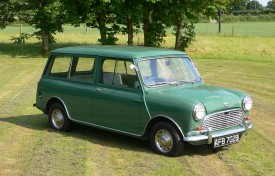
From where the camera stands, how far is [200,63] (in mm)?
24953

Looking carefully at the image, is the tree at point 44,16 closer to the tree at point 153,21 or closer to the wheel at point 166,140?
the tree at point 153,21

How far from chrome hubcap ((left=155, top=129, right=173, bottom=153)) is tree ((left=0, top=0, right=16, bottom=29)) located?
82.7ft

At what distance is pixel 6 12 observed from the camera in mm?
32250

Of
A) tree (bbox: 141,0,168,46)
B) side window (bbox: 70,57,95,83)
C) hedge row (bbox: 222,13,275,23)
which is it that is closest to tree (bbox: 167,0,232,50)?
tree (bbox: 141,0,168,46)

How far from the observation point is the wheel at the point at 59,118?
9.46m

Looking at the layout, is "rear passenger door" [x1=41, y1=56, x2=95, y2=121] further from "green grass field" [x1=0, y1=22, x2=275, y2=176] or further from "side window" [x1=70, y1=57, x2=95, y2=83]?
"green grass field" [x1=0, y1=22, x2=275, y2=176]

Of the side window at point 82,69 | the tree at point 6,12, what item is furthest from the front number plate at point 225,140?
the tree at point 6,12

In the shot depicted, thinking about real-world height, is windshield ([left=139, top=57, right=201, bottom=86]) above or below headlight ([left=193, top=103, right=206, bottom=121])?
above

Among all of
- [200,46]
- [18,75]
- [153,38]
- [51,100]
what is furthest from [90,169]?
[200,46]

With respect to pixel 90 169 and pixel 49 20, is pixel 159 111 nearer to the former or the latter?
pixel 90 169

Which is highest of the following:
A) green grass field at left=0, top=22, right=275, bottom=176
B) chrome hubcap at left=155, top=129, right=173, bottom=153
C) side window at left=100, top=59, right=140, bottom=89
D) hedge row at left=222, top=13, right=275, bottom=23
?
hedge row at left=222, top=13, right=275, bottom=23

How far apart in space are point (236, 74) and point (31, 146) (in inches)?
523

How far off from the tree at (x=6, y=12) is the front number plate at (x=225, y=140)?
25600 millimetres

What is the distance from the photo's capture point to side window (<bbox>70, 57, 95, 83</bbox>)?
9039mm
